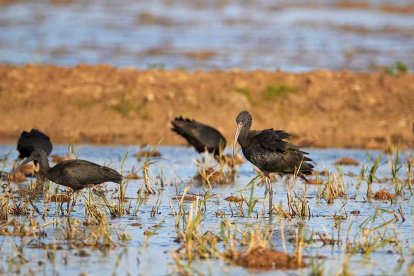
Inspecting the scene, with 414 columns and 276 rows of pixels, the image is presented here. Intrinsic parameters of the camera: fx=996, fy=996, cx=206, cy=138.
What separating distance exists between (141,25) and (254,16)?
4989mm

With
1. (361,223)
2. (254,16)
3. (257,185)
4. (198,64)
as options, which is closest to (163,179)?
(257,185)

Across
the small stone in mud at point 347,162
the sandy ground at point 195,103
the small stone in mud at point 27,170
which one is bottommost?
the small stone in mud at point 27,170

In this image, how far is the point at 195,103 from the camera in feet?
57.2

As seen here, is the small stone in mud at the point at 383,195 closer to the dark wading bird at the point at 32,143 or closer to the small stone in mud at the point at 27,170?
the dark wading bird at the point at 32,143

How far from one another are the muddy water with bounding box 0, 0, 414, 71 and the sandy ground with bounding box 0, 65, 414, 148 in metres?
1.51

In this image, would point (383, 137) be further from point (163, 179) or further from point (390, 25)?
point (390, 25)

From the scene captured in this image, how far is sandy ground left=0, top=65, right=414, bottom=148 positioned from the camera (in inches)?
663

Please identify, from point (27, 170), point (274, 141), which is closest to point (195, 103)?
point (27, 170)

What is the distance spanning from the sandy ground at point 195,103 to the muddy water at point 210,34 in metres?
1.51

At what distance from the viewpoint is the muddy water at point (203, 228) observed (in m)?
8.33

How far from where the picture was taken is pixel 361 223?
10281 millimetres

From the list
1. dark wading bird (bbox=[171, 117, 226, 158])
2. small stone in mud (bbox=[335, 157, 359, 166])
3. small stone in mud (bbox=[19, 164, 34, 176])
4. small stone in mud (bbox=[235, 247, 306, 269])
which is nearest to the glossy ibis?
small stone in mud (bbox=[235, 247, 306, 269])

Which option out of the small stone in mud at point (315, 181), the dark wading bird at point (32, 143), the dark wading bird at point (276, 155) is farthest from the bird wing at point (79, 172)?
the small stone in mud at point (315, 181)

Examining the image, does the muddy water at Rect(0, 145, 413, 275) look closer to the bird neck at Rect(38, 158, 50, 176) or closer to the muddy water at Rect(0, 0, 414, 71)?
the bird neck at Rect(38, 158, 50, 176)
